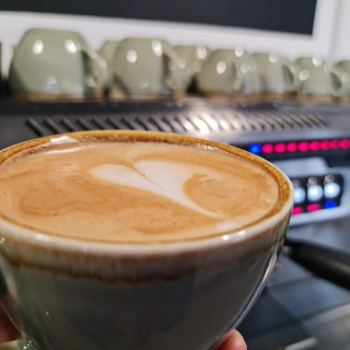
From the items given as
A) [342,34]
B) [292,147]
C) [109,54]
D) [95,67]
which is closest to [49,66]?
[95,67]

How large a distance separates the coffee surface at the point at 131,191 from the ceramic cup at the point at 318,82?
0.59 m

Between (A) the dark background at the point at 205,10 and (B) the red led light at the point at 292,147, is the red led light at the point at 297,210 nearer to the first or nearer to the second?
(B) the red led light at the point at 292,147

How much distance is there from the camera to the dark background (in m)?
0.82

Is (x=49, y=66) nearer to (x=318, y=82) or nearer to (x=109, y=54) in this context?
(x=109, y=54)

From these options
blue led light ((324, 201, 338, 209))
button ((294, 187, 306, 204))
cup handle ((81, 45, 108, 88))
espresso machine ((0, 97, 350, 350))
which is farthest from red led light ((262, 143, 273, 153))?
cup handle ((81, 45, 108, 88))

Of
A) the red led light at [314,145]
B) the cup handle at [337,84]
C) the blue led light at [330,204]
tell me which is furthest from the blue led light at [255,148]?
the cup handle at [337,84]

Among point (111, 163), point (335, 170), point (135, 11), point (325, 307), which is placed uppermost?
point (135, 11)

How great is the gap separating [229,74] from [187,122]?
0.60 feet

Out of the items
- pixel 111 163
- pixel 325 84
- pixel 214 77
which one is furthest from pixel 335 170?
pixel 111 163

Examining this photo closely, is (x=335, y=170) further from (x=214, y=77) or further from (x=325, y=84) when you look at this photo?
(x=214, y=77)

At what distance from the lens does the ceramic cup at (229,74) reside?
714 mm

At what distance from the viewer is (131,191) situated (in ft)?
0.88

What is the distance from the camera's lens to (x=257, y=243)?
0.66 ft

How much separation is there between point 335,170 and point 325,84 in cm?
23
